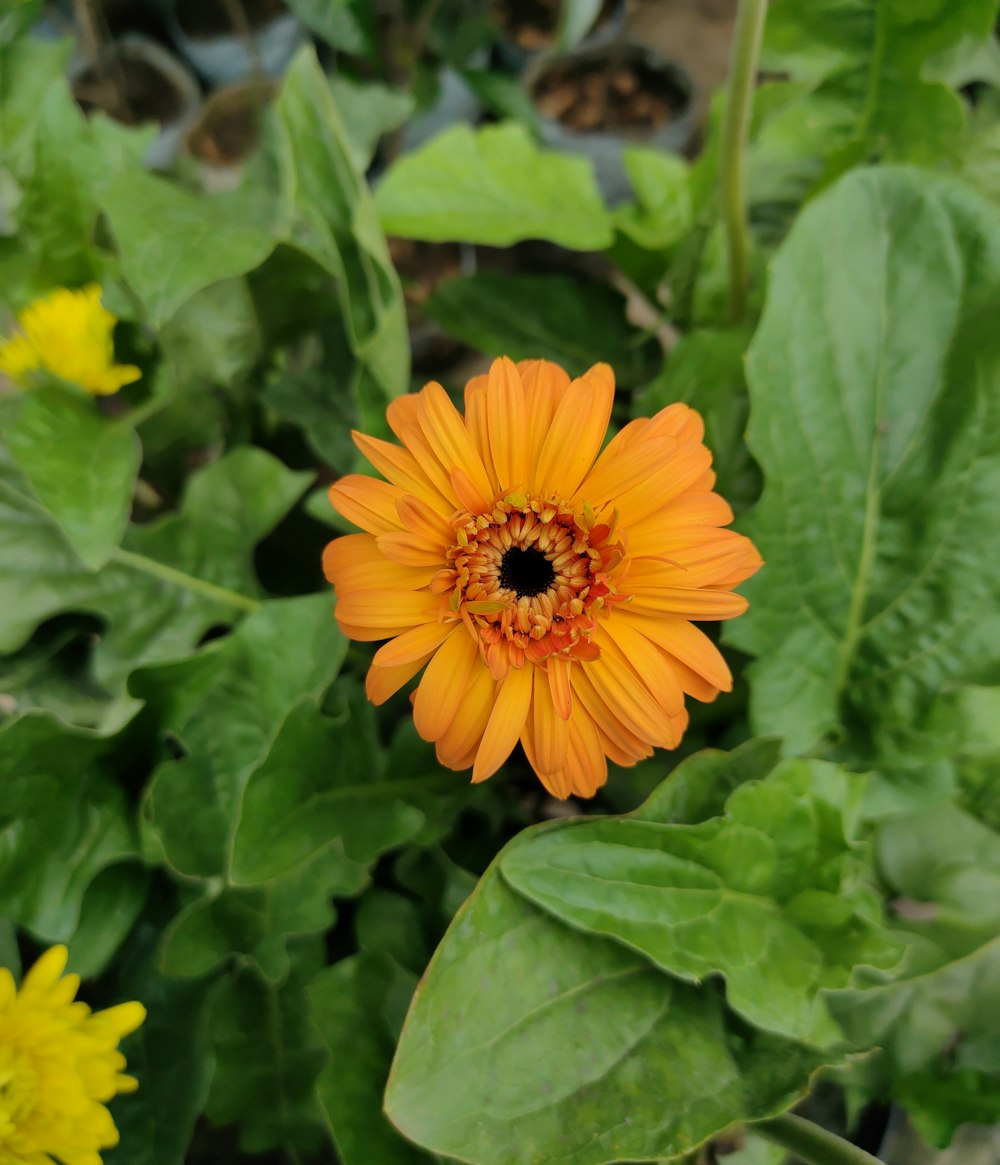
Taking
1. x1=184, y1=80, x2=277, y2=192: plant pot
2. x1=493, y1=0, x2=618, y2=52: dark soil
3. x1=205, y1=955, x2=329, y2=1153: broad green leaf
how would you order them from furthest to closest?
x1=493, y1=0, x2=618, y2=52: dark soil < x1=184, y1=80, x2=277, y2=192: plant pot < x1=205, y1=955, x2=329, y2=1153: broad green leaf

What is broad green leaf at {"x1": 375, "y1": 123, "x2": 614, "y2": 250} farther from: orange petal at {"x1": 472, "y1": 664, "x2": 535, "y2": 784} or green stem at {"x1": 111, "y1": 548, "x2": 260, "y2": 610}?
orange petal at {"x1": 472, "y1": 664, "x2": 535, "y2": 784}

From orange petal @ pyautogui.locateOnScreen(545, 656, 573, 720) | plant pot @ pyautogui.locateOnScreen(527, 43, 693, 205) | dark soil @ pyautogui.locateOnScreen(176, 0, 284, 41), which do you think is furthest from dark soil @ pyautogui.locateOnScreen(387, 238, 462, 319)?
orange petal @ pyautogui.locateOnScreen(545, 656, 573, 720)

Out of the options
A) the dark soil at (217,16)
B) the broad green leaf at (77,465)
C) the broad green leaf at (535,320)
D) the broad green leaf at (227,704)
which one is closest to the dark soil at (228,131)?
the dark soil at (217,16)

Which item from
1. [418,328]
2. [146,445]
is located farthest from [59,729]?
[418,328]

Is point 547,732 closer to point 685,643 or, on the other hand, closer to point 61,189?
point 685,643

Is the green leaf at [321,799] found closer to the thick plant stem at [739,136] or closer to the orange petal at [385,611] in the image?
the orange petal at [385,611]

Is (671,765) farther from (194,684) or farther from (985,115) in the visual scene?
(985,115)
